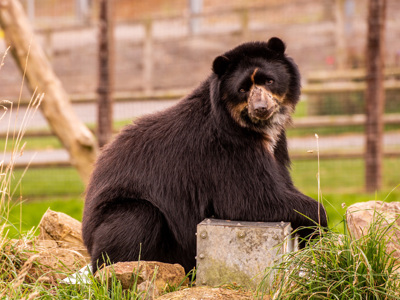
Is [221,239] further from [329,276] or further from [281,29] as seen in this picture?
[281,29]

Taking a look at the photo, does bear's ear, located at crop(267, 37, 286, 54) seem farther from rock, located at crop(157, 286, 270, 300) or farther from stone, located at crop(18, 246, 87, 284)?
stone, located at crop(18, 246, 87, 284)

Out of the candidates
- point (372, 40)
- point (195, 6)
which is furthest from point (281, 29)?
point (372, 40)

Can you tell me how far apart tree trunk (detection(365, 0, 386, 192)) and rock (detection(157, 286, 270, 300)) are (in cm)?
519

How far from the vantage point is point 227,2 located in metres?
23.9

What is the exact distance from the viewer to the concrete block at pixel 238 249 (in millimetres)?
3514

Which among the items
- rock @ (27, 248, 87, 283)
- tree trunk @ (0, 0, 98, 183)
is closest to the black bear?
rock @ (27, 248, 87, 283)

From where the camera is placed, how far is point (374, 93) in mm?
8023

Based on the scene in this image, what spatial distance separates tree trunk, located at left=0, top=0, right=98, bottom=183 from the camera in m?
6.82

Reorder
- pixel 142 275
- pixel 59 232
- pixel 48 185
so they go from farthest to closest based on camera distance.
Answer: pixel 48 185 → pixel 59 232 → pixel 142 275

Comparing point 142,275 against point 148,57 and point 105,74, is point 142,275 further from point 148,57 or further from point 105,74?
point 148,57

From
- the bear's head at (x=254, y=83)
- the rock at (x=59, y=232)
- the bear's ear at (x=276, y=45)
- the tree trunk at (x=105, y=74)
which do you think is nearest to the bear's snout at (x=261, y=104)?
the bear's head at (x=254, y=83)

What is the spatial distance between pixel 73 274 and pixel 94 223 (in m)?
0.38

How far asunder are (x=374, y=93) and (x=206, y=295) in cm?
552

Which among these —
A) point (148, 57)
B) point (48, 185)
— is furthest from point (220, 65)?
point (148, 57)
